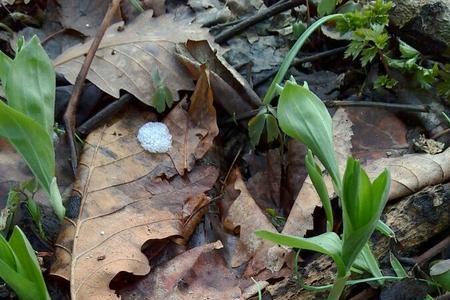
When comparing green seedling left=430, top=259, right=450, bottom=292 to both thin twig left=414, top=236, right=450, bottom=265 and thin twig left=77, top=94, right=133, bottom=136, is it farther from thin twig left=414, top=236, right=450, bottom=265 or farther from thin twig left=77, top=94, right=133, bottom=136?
thin twig left=77, top=94, right=133, bottom=136

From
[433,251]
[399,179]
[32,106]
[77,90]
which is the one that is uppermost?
[32,106]

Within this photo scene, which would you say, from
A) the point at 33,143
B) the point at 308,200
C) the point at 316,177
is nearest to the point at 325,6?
the point at 308,200

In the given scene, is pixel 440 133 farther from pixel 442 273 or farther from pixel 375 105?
pixel 442 273

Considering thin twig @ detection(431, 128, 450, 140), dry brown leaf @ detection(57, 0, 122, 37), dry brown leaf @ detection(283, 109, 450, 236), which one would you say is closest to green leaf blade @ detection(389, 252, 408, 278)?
dry brown leaf @ detection(283, 109, 450, 236)

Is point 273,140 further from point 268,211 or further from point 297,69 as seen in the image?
point 297,69

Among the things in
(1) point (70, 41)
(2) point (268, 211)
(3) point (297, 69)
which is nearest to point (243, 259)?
(2) point (268, 211)
